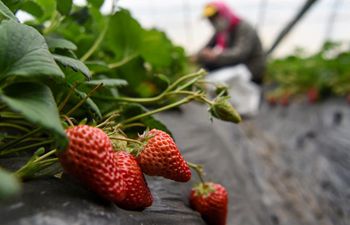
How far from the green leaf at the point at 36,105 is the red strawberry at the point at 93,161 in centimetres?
3

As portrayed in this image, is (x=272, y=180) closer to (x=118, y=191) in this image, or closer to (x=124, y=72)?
(x=124, y=72)

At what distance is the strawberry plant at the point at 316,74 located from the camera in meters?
3.15

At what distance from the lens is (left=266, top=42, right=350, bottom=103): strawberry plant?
10.3 ft

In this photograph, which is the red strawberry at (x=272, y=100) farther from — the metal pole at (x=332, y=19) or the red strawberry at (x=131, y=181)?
the red strawberry at (x=131, y=181)

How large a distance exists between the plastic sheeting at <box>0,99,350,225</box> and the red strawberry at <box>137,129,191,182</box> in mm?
73

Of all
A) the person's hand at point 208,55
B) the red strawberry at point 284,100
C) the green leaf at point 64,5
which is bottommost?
the red strawberry at point 284,100

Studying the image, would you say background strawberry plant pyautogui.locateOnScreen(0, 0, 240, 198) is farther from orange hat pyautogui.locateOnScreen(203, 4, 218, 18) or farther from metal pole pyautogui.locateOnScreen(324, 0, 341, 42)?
metal pole pyautogui.locateOnScreen(324, 0, 341, 42)

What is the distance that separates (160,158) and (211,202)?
0.25 meters

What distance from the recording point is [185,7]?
843 centimetres

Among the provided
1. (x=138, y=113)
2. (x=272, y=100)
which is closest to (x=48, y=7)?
(x=138, y=113)

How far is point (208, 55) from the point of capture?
4.04 meters

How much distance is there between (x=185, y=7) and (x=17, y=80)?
27.0 ft

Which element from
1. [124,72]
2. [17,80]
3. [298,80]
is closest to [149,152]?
[17,80]

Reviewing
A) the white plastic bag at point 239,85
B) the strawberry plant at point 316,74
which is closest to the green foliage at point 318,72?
the strawberry plant at point 316,74
